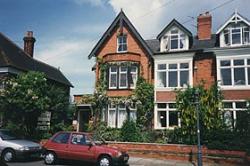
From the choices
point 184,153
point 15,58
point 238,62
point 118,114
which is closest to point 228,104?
point 238,62

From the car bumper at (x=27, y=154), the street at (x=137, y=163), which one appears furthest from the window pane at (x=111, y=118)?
the car bumper at (x=27, y=154)

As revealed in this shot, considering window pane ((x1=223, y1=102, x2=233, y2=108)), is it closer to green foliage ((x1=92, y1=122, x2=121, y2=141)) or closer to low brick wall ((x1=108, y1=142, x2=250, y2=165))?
low brick wall ((x1=108, y1=142, x2=250, y2=165))

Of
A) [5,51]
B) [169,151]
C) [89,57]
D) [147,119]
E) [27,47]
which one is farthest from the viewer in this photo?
[27,47]

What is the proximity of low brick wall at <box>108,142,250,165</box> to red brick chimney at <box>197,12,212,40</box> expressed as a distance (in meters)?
12.6

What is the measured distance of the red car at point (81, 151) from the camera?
15.4 m

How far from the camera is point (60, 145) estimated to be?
16.5 meters

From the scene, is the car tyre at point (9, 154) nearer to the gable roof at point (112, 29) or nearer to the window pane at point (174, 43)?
the gable roof at point (112, 29)

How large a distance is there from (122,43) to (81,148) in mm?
14479

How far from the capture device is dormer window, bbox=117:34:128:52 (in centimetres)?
2838

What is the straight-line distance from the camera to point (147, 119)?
25672mm

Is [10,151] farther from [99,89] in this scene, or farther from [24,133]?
[99,89]

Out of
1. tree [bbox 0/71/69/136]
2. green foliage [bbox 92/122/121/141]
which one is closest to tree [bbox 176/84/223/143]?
green foliage [bbox 92/122/121/141]

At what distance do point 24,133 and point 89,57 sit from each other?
30.3ft

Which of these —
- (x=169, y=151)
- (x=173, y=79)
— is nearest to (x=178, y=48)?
(x=173, y=79)
